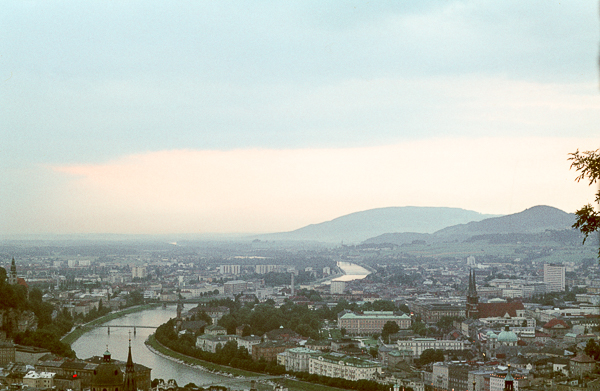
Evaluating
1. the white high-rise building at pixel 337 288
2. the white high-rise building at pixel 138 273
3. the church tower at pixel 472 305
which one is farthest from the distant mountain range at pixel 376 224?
the church tower at pixel 472 305

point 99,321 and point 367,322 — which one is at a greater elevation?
point 367,322

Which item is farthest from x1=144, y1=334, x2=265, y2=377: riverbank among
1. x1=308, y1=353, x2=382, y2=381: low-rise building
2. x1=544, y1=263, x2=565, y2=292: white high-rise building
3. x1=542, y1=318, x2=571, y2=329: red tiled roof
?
x1=544, y1=263, x2=565, y2=292: white high-rise building

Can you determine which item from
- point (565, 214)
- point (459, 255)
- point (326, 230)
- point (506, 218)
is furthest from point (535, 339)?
point (326, 230)

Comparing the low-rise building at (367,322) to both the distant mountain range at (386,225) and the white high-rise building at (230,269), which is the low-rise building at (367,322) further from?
the distant mountain range at (386,225)

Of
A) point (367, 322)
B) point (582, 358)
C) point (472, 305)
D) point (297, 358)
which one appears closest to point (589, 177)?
point (582, 358)

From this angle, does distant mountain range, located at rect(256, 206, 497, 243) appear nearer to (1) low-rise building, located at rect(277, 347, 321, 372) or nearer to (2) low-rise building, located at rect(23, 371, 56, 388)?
(1) low-rise building, located at rect(277, 347, 321, 372)

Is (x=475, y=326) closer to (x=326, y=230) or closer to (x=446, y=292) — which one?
(x=446, y=292)

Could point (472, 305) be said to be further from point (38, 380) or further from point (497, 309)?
point (38, 380)
